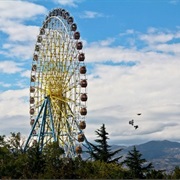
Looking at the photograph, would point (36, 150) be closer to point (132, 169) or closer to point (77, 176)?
point (77, 176)

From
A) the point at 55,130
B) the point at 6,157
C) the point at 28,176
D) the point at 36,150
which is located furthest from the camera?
the point at 55,130

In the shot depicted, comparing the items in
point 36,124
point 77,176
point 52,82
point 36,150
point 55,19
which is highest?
point 55,19

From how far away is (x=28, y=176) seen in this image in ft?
141

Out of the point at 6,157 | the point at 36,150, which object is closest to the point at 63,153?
the point at 36,150

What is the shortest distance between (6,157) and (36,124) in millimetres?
8984

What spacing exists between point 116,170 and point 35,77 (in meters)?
18.3

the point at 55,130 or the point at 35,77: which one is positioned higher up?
the point at 35,77

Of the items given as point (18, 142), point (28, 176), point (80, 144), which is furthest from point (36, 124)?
point (28, 176)

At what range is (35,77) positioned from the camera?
5981cm

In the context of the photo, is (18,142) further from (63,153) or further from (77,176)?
(77,176)

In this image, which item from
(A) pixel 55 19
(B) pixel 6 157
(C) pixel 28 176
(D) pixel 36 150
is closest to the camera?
(C) pixel 28 176

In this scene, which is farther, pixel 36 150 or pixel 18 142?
pixel 18 142

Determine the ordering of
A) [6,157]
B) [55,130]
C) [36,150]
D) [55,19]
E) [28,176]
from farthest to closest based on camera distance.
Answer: [55,19] → [55,130] → [6,157] → [36,150] → [28,176]

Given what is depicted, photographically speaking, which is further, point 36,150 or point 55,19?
point 55,19
